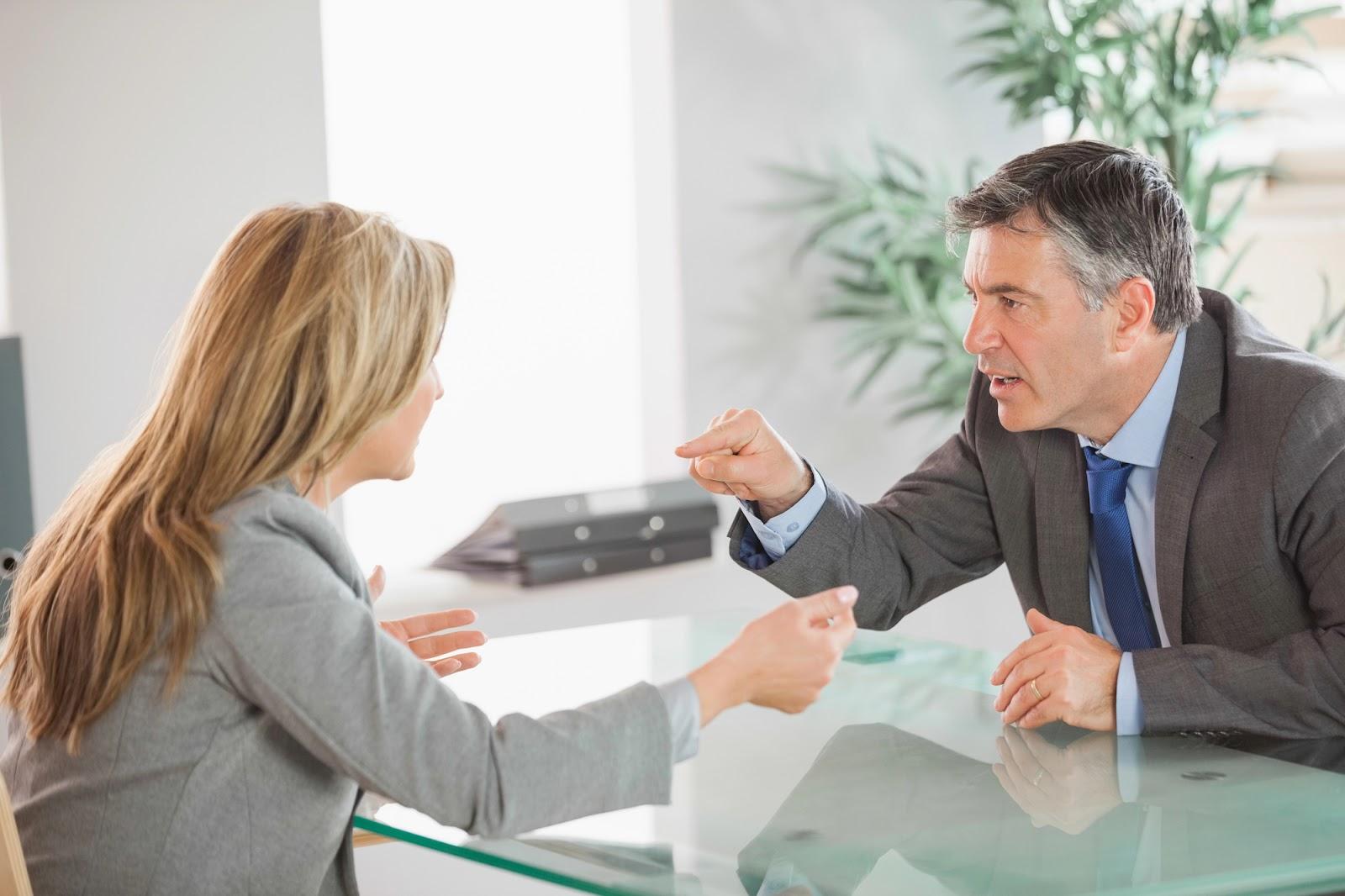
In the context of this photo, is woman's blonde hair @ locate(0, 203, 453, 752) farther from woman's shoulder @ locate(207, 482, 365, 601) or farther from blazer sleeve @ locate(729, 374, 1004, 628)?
blazer sleeve @ locate(729, 374, 1004, 628)

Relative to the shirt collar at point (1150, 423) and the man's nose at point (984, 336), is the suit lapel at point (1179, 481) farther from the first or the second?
the man's nose at point (984, 336)

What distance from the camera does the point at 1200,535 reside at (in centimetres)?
183

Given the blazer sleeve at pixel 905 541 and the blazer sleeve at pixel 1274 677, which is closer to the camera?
the blazer sleeve at pixel 1274 677

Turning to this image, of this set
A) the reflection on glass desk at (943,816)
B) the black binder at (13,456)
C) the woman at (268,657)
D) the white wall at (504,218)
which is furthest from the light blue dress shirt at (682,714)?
the white wall at (504,218)

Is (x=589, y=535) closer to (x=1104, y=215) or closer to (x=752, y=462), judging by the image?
(x=752, y=462)

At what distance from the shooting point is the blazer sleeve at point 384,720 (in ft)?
3.90

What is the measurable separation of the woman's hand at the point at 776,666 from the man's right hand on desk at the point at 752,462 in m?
0.70

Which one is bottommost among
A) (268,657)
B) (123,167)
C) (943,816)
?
(943,816)

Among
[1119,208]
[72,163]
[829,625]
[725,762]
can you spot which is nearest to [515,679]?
[725,762]

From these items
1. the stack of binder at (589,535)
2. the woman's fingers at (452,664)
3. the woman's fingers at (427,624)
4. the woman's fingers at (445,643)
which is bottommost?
the stack of binder at (589,535)

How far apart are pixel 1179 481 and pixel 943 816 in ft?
2.26

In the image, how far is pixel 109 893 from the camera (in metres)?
1.27

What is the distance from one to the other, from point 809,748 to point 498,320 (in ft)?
7.37

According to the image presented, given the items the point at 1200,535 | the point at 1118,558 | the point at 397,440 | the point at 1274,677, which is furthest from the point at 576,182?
the point at 1274,677
